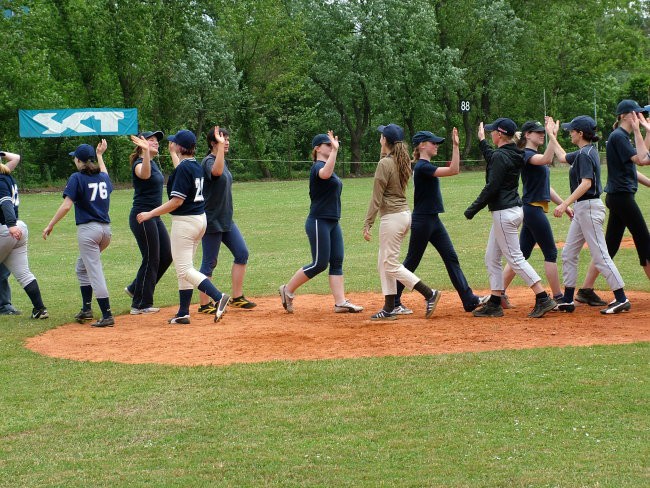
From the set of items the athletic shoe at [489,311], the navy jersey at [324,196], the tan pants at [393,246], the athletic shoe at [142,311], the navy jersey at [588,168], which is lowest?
the athletic shoe at [142,311]

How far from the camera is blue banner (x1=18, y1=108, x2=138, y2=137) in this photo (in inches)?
1587

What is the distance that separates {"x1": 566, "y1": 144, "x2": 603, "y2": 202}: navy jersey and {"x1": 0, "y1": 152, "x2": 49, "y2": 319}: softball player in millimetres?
6260

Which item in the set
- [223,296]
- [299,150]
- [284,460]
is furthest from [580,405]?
[299,150]

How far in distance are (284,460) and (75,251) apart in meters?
14.4

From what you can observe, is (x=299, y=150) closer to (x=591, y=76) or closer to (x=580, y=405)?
(x=591, y=76)

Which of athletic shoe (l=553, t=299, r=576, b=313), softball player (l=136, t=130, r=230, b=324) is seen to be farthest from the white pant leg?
athletic shoe (l=553, t=299, r=576, b=313)

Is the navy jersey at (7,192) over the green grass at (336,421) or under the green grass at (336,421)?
over

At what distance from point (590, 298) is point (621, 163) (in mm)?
1644

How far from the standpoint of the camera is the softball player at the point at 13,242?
1051 centimetres

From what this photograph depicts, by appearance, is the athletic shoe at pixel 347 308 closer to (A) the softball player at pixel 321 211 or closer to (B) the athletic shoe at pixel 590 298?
(A) the softball player at pixel 321 211

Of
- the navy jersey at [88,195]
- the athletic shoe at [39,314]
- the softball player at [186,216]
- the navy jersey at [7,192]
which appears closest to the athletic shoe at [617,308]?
the softball player at [186,216]

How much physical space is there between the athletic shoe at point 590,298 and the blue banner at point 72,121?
1318 inches

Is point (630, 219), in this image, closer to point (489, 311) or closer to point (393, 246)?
point (489, 311)

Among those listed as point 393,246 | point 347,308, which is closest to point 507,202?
point 393,246
